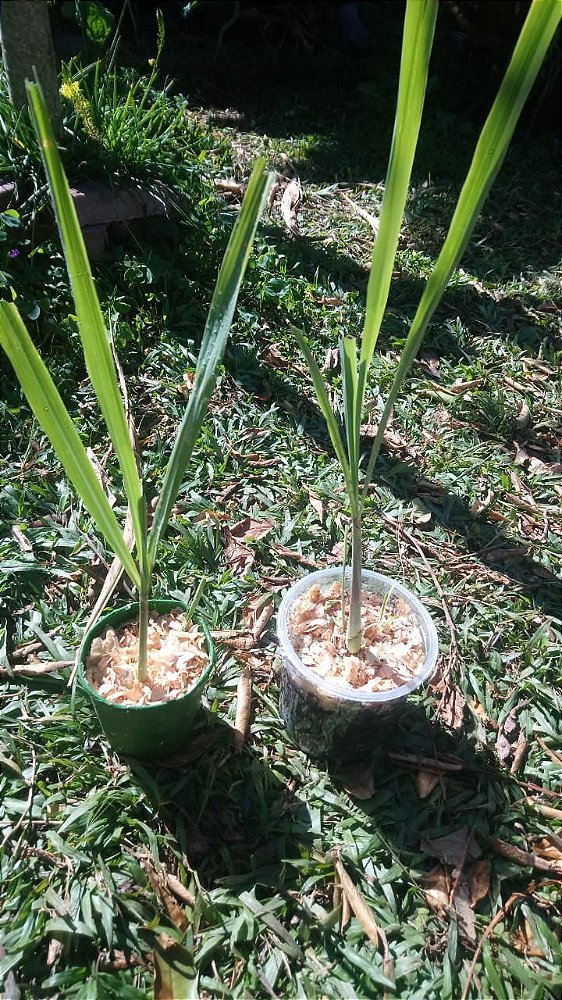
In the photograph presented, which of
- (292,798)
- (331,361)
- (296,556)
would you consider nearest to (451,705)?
(292,798)

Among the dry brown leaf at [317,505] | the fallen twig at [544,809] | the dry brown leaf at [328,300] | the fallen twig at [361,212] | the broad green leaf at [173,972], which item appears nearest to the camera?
the broad green leaf at [173,972]

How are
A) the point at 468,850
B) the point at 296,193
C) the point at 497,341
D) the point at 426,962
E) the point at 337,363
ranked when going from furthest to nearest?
the point at 296,193 → the point at 497,341 → the point at 337,363 → the point at 468,850 → the point at 426,962

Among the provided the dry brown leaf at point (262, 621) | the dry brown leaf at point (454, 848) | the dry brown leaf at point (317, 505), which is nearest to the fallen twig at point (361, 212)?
the dry brown leaf at point (317, 505)

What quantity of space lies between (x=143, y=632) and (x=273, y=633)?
0.46m

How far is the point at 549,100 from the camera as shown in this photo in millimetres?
3877

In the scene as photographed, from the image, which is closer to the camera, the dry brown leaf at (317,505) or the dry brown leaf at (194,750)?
the dry brown leaf at (194,750)

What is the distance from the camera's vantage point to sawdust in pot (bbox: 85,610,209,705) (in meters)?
1.16

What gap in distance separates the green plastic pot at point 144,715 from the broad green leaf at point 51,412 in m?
0.26

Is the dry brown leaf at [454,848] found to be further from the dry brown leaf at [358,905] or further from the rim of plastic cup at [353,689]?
the rim of plastic cup at [353,689]

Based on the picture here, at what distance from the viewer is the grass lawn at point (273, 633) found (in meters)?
1.08

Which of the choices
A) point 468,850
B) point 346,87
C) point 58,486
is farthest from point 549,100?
point 468,850

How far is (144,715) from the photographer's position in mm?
1108

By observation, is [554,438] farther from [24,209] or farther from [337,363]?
[24,209]

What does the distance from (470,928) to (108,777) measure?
2.12ft
